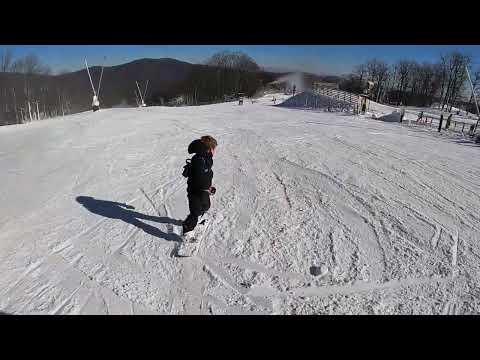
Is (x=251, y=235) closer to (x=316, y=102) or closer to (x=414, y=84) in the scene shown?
(x=316, y=102)

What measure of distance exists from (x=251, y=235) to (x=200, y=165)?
1640 mm

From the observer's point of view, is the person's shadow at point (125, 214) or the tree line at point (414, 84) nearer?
the person's shadow at point (125, 214)

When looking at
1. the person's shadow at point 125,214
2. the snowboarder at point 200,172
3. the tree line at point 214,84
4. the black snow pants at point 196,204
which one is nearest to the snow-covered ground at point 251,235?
the person's shadow at point 125,214

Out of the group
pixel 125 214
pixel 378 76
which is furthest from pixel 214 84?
pixel 125 214

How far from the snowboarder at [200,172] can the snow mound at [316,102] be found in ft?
99.3

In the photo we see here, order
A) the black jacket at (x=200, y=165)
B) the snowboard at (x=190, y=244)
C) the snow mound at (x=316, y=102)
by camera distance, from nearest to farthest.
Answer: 1. the black jacket at (x=200, y=165)
2. the snowboard at (x=190, y=244)
3. the snow mound at (x=316, y=102)

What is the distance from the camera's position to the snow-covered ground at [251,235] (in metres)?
3.81

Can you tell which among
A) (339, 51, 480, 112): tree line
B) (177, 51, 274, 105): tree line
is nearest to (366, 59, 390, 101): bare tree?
(339, 51, 480, 112): tree line

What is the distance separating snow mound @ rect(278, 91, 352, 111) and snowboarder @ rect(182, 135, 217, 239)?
3026 centimetres

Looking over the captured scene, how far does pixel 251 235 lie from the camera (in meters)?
5.34

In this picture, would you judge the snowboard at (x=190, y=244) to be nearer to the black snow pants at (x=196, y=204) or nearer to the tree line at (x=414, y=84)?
the black snow pants at (x=196, y=204)
